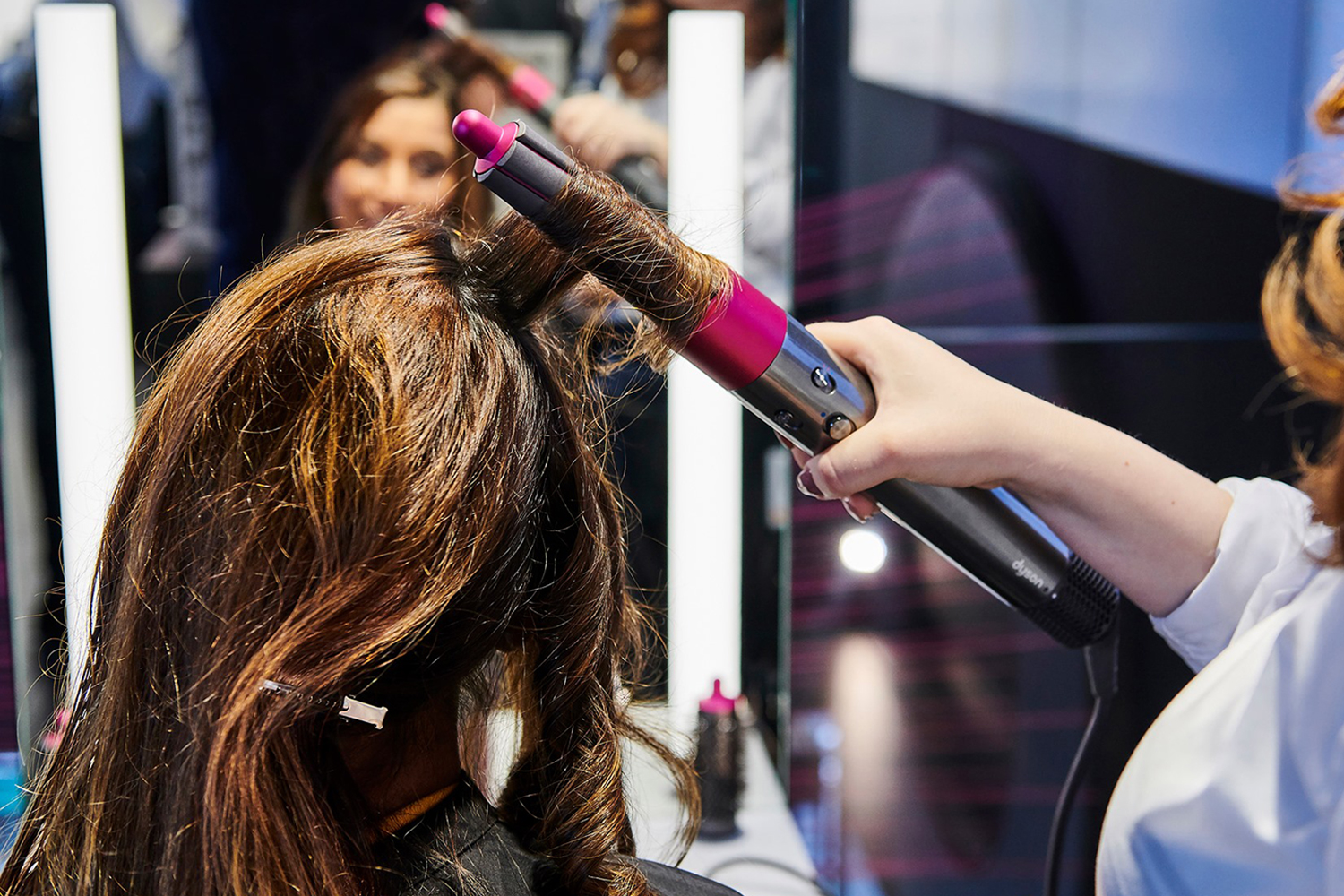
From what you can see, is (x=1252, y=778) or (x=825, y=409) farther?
(x=825, y=409)

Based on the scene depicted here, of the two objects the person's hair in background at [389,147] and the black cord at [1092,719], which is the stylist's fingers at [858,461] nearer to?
the black cord at [1092,719]

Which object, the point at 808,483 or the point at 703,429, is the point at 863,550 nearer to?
the point at 703,429

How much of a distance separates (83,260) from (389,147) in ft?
1.16

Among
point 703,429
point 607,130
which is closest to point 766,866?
point 703,429

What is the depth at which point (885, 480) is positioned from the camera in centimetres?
59

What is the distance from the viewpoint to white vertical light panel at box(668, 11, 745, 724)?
104 centimetres

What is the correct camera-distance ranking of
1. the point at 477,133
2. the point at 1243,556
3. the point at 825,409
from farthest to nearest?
the point at 1243,556 → the point at 825,409 → the point at 477,133

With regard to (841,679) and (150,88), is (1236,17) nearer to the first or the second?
(841,679)

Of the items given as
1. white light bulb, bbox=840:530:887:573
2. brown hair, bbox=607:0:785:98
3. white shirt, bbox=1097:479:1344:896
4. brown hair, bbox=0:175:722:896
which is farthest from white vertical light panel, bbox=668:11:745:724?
white shirt, bbox=1097:479:1344:896

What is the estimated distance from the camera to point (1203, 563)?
674 mm

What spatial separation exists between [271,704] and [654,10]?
90 cm

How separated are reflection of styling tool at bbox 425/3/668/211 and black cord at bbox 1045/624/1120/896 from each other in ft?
2.09

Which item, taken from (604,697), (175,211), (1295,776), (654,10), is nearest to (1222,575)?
(1295,776)

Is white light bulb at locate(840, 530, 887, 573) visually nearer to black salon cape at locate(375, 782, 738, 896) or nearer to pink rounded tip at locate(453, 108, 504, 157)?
black salon cape at locate(375, 782, 738, 896)
